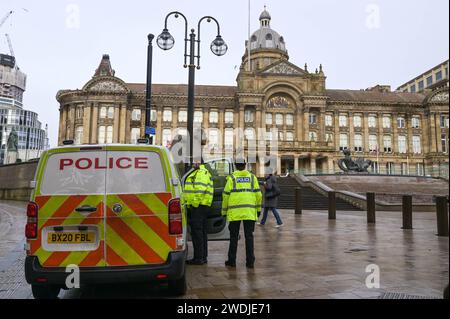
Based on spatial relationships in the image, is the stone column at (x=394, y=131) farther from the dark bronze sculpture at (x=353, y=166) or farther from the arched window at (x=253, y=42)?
the dark bronze sculpture at (x=353, y=166)

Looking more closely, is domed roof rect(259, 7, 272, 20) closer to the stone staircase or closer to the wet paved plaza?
the stone staircase

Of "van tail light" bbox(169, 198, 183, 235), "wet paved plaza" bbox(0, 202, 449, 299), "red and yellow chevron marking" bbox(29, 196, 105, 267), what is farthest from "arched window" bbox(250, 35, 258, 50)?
"red and yellow chevron marking" bbox(29, 196, 105, 267)

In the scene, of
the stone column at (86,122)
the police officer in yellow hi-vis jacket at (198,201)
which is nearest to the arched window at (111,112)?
the stone column at (86,122)

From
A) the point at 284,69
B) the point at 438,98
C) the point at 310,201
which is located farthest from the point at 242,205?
the point at 438,98

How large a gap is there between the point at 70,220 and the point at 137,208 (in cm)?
72

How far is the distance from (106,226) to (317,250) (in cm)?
493

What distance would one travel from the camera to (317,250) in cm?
771

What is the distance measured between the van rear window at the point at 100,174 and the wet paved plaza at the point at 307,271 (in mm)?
1369

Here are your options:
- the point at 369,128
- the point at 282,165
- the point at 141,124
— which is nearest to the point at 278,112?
the point at 282,165

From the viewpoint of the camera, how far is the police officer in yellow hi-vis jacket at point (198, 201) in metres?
6.30

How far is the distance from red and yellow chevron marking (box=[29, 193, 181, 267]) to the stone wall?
22350 millimetres

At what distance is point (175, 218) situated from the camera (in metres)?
4.27

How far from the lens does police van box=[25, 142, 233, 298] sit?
407cm
